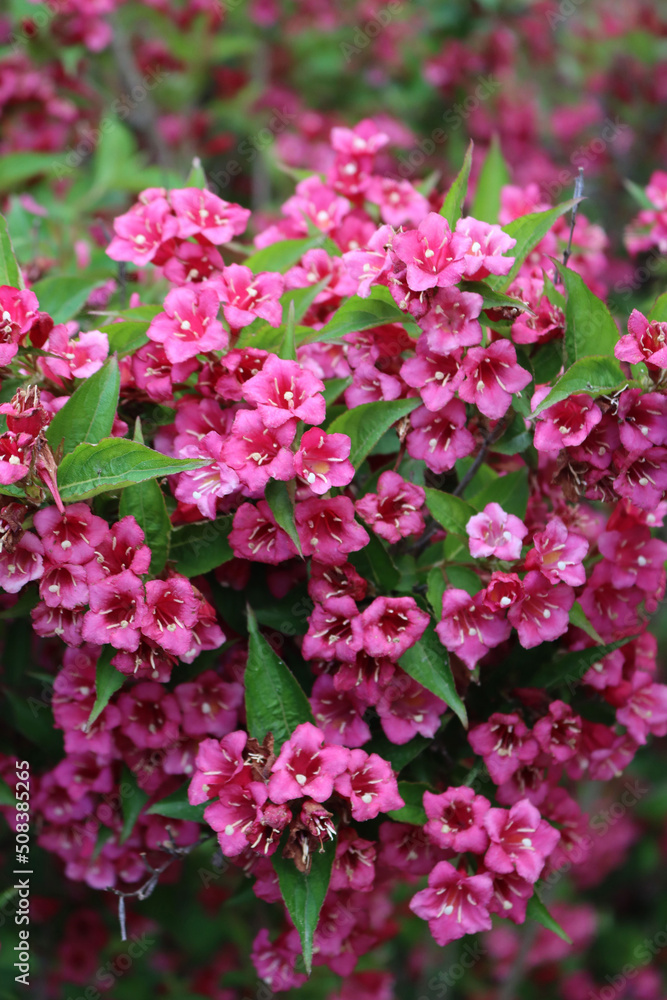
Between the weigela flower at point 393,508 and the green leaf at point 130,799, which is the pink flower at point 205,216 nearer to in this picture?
the weigela flower at point 393,508

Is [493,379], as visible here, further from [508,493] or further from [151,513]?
[151,513]

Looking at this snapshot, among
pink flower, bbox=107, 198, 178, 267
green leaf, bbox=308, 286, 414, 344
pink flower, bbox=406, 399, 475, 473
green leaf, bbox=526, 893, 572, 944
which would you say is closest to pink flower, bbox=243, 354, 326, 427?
green leaf, bbox=308, 286, 414, 344

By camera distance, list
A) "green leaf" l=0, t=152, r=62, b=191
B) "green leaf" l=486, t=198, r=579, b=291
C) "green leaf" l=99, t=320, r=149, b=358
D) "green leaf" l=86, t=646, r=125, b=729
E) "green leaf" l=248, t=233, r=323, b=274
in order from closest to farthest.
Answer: "green leaf" l=86, t=646, r=125, b=729, "green leaf" l=486, t=198, r=579, b=291, "green leaf" l=99, t=320, r=149, b=358, "green leaf" l=248, t=233, r=323, b=274, "green leaf" l=0, t=152, r=62, b=191

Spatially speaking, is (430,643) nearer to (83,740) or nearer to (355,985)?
(83,740)

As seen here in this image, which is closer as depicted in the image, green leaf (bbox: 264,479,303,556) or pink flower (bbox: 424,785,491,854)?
green leaf (bbox: 264,479,303,556)

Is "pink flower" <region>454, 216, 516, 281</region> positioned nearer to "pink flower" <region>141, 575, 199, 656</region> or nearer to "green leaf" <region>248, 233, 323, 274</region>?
"green leaf" <region>248, 233, 323, 274</region>

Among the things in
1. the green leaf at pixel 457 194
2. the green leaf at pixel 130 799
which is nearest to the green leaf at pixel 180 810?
the green leaf at pixel 130 799
